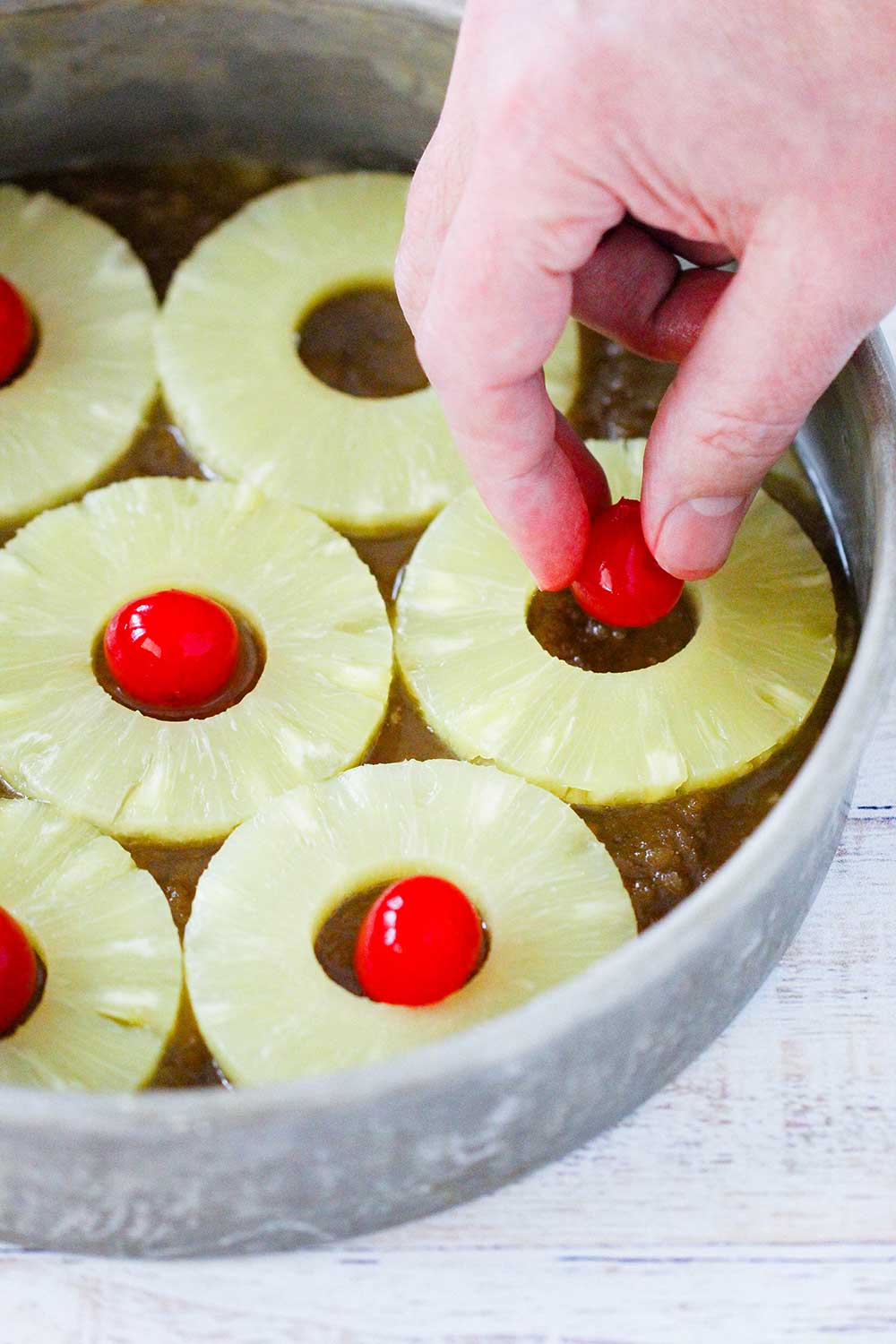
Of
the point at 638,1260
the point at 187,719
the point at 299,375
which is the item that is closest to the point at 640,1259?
the point at 638,1260

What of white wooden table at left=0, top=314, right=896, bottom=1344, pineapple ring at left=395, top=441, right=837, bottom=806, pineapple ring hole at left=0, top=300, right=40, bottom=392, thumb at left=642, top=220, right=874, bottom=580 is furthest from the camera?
pineapple ring hole at left=0, top=300, right=40, bottom=392

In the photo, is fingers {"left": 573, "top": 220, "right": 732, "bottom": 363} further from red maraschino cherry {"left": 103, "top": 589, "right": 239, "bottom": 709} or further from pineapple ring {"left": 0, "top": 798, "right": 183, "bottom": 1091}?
pineapple ring {"left": 0, "top": 798, "right": 183, "bottom": 1091}

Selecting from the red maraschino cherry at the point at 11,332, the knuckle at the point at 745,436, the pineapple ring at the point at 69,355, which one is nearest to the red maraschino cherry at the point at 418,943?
the knuckle at the point at 745,436

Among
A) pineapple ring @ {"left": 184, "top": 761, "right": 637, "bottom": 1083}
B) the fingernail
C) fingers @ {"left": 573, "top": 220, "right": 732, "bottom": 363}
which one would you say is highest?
fingers @ {"left": 573, "top": 220, "right": 732, "bottom": 363}

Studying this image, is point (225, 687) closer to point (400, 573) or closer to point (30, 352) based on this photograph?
point (400, 573)

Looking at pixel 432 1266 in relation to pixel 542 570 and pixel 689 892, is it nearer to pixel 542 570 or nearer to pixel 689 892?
pixel 689 892

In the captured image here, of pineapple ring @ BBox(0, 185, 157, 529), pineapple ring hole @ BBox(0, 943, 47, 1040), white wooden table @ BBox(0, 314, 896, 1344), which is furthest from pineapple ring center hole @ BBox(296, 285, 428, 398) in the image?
white wooden table @ BBox(0, 314, 896, 1344)
